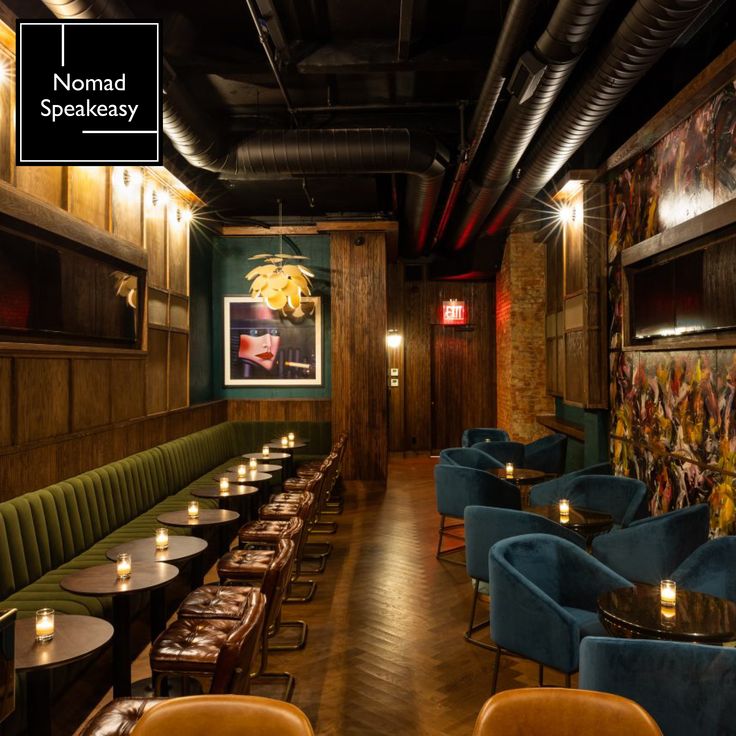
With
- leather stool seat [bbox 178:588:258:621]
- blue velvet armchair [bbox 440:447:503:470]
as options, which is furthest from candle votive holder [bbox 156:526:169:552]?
blue velvet armchair [bbox 440:447:503:470]

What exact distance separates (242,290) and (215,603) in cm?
670

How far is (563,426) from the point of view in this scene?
7.94 metres

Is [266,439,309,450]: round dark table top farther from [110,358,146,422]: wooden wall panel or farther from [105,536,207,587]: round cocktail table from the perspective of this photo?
[105,536,207,587]: round cocktail table

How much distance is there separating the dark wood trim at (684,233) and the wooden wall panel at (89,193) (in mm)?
4202

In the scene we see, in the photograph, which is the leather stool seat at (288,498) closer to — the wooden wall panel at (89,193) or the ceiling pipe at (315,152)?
the wooden wall panel at (89,193)

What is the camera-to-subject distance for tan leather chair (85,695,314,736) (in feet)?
5.40

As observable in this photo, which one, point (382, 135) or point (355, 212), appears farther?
point (355, 212)

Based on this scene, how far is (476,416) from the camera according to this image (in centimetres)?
1273

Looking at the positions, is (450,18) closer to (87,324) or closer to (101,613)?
(87,324)

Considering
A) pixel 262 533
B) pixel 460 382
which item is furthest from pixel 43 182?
pixel 460 382

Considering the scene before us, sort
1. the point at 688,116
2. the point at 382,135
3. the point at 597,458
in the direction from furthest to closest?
the point at 597,458 → the point at 382,135 → the point at 688,116

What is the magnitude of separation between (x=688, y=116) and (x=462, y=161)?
6.91 feet

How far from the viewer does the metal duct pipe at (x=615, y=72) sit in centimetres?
310

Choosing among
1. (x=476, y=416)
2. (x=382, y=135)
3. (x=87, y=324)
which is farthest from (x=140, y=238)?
(x=476, y=416)
